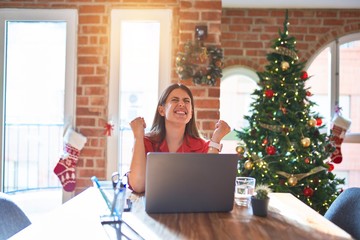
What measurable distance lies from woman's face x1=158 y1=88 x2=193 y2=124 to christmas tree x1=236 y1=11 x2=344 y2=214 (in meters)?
1.24

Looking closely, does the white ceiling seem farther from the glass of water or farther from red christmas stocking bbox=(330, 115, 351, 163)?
the glass of water

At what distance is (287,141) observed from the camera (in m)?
2.99

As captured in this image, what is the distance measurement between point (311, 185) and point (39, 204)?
109 inches

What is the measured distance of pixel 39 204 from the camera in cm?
387

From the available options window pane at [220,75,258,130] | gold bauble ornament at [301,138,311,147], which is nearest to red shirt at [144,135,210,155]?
gold bauble ornament at [301,138,311,147]

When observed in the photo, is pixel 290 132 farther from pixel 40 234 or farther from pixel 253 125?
pixel 40 234

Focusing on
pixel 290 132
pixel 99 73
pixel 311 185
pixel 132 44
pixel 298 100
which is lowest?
pixel 311 185

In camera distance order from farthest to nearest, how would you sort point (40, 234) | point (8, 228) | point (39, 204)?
point (39, 204), point (8, 228), point (40, 234)

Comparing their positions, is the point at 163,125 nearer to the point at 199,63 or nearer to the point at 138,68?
the point at 199,63

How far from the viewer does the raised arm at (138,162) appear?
5.56 ft

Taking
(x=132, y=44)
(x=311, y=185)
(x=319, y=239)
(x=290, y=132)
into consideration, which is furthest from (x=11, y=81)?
(x=319, y=239)

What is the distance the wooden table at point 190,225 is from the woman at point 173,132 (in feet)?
1.53

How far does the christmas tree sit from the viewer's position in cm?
298

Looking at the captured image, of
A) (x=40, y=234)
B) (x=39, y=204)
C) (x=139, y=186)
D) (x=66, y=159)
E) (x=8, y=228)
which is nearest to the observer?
(x=40, y=234)
